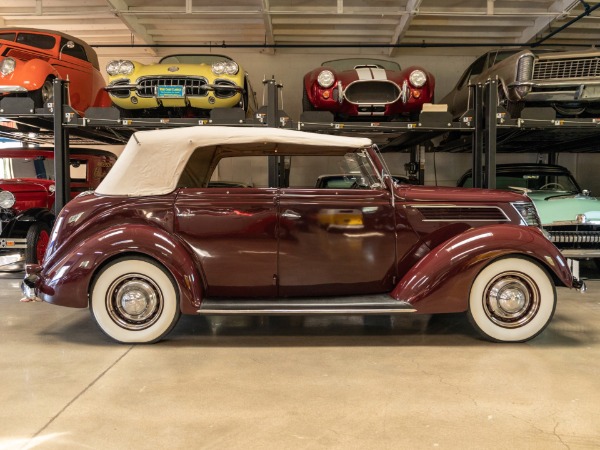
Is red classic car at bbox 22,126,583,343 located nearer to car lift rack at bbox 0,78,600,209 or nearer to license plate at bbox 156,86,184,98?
car lift rack at bbox 0,78,600,209

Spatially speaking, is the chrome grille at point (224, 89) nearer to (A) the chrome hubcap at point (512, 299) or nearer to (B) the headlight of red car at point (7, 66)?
(B) the headlight of red car at point (7, 66)

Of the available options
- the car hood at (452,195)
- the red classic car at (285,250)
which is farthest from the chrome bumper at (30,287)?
the car hood at (452,195)

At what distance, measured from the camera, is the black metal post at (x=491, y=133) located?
208 inches

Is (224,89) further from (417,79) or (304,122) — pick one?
(417,79)

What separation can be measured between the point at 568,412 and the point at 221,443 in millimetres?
1669

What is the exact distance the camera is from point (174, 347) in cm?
325

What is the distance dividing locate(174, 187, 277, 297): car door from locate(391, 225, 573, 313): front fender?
1.03 m

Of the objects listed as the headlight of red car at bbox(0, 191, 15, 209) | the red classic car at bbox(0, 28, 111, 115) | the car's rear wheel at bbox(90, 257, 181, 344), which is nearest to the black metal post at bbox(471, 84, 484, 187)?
the car's rear wheel at bbox(90, 257, 181, 344)

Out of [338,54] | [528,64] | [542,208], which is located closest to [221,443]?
[542,208]

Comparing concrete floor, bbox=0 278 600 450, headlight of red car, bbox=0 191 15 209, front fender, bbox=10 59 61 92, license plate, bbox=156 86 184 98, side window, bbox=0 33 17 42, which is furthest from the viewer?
side window, bbox=0 33 17 42

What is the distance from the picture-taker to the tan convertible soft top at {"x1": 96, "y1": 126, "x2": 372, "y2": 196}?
11.1ft

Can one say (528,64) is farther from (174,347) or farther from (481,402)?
(174,347)

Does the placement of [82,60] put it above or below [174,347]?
above

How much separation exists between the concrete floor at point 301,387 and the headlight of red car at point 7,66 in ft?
10.4
